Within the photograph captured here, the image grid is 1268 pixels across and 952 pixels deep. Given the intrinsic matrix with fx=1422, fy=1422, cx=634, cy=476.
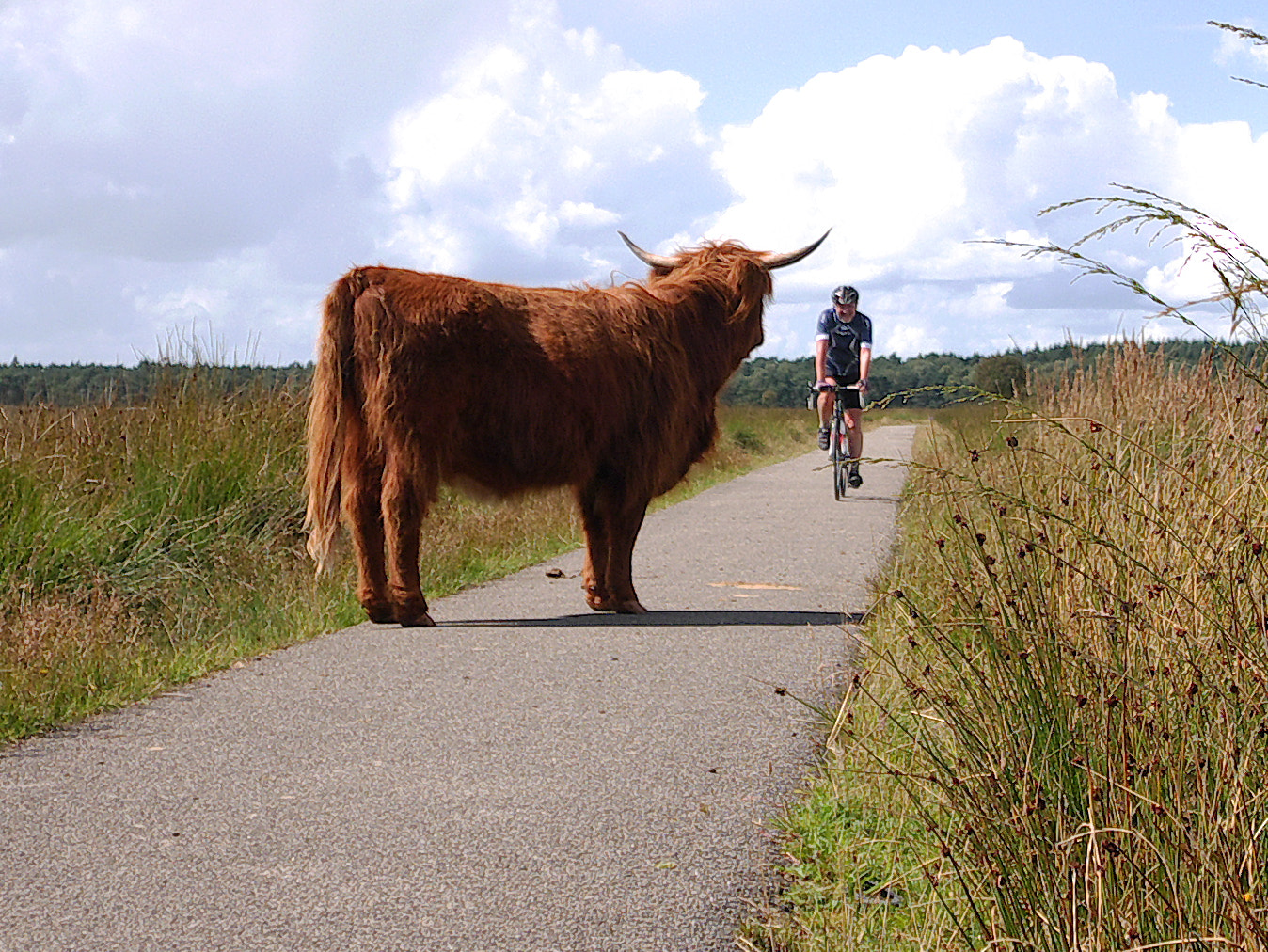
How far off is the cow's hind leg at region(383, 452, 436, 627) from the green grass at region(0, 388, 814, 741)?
44cm

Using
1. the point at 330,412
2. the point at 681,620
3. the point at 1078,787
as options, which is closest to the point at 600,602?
the point at 681,620

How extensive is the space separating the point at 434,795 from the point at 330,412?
118 inches

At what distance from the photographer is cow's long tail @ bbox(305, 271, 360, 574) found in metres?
6.27

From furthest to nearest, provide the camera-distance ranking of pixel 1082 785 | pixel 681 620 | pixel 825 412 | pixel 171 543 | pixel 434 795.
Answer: pixel 825 412 → pixel 171 543 → pixel 681 620 → pixel 434 795 → pixel 1082 785

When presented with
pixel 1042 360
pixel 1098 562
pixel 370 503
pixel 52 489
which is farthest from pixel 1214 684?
pixel 1042 360

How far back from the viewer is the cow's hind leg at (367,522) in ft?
20.8

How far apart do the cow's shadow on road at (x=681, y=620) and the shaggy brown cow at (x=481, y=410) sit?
7.6 inches

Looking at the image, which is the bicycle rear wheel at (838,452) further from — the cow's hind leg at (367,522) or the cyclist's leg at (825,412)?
the cow's hind leg at (367,522)

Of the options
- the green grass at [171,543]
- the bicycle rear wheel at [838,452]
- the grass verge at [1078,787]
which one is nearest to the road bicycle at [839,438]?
the bicycle rear wheel at [838,452]

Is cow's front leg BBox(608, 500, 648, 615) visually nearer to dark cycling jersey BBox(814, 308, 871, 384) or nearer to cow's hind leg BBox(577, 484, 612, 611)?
cow's hind leg BBox(577, 484, 612, 611)

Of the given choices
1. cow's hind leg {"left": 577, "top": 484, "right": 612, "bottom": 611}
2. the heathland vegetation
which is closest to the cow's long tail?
cow's hind leg {"left": 577, "top": 484, "right": 612, "bottom": 611}

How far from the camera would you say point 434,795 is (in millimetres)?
3707

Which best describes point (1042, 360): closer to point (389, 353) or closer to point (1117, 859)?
point (389, 353)

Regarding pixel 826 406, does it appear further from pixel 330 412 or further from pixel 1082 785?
pixel 1082 785
